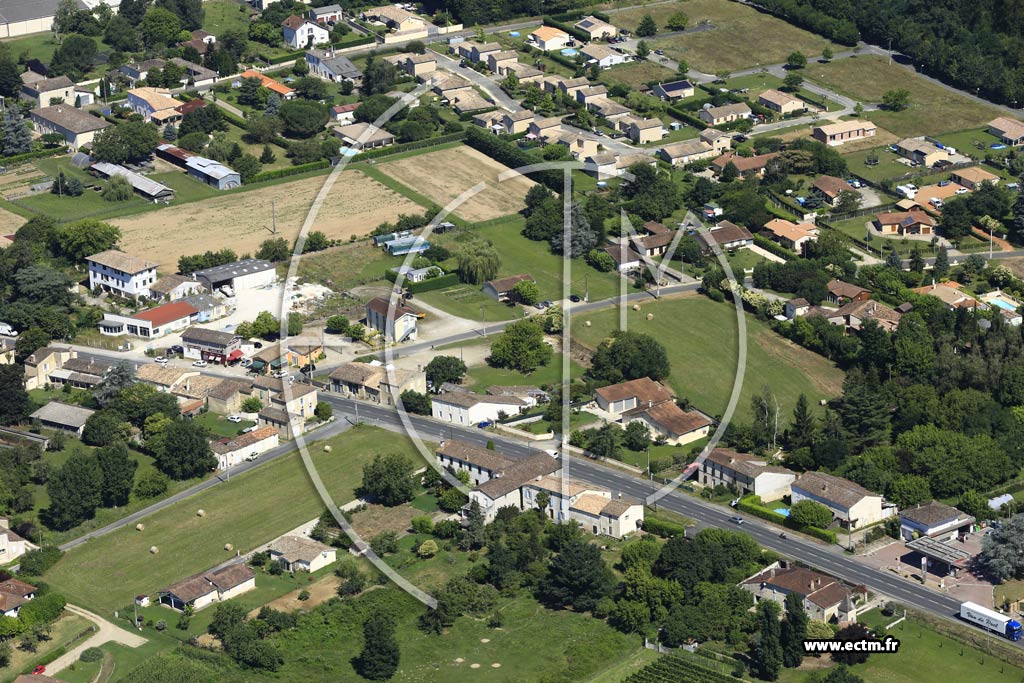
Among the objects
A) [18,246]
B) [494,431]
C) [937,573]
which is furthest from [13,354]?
[937,573]

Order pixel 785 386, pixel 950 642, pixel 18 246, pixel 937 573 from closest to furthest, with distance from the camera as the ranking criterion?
pixel 950 642 → pixel 937 573 → pixel 785 386 → pixel 18 246

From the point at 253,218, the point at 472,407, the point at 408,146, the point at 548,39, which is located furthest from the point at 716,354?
the point at 548,39

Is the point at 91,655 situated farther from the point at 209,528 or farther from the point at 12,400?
the point at 12,400

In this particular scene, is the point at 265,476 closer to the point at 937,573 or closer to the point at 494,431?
the point at 494,431

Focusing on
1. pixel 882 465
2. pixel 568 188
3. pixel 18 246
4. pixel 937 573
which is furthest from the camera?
pixel 568 188

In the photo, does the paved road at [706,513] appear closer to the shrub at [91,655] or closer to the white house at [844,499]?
the white house at [844,499]
